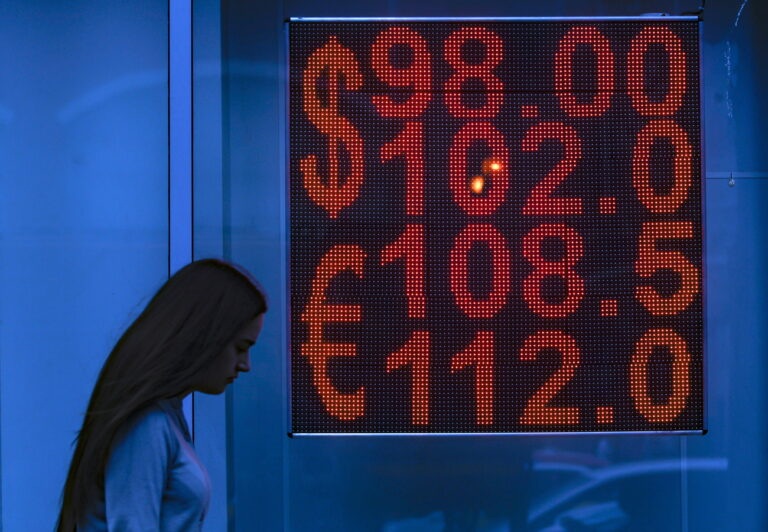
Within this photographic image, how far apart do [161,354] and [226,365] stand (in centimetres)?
16

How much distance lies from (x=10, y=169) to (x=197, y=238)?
102cm

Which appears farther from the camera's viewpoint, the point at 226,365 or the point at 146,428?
the point at 226,365

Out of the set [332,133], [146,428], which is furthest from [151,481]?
[332,133]

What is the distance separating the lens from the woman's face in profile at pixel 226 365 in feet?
5.80

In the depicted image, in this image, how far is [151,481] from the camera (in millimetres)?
1649

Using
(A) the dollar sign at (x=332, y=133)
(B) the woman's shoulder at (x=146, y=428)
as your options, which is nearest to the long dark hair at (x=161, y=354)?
(B) the woman's shoulder at (x=146, y=428)

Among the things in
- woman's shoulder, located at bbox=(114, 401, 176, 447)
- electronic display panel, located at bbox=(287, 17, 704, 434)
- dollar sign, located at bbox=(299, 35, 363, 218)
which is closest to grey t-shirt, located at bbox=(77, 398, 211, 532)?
woman's shoulder, located at bbox=(114, 401, 176, 447)

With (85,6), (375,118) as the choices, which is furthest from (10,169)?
(375,118)

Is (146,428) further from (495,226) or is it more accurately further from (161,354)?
(495,226)

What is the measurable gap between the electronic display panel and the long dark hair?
3.94 ft

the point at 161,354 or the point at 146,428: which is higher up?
the point at 161,354

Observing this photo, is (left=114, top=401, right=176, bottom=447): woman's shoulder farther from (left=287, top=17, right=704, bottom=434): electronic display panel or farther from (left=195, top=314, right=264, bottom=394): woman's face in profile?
(left=287, top=17, right=704, bottom=434): electronic display panel

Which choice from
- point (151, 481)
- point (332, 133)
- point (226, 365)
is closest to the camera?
point (151, 481)

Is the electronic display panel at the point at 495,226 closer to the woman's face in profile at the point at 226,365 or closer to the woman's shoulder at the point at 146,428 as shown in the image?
the woman's face in profile at the point at 226,365
